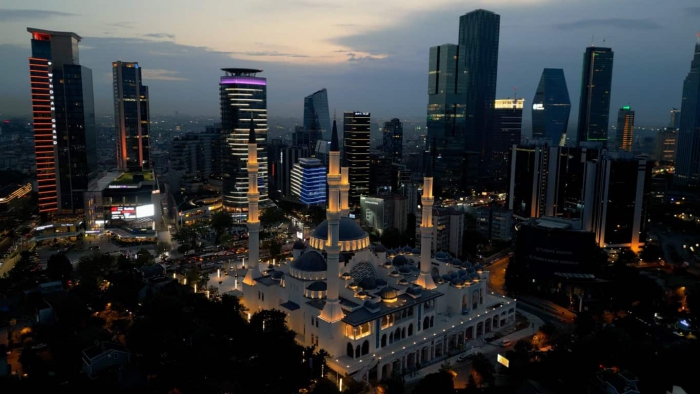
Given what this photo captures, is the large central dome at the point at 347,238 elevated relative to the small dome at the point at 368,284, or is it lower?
elevated

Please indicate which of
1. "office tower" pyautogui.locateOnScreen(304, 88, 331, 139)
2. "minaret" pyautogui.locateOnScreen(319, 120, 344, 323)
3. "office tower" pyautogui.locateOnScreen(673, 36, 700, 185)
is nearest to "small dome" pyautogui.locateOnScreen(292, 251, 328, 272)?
"minaret" pyautogui.locateOnScreen(319, 120, 344, 323)

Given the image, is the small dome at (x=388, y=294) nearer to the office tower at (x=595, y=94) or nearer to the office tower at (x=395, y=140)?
the office tower at (x=395, y=140)

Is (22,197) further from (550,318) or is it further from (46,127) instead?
(550,318)

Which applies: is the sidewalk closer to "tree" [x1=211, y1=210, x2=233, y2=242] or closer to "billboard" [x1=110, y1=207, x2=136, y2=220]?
"tree" [x1=211, y1=210, x2=233, y2=242]

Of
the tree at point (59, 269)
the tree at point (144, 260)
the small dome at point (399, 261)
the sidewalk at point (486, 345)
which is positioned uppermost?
the small dome at point (399, 261)

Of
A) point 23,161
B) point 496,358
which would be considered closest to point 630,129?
point 496,358

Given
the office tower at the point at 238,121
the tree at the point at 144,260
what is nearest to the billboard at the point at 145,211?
the office tower at the point at 238,121

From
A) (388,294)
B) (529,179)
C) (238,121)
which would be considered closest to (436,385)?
(388,294)

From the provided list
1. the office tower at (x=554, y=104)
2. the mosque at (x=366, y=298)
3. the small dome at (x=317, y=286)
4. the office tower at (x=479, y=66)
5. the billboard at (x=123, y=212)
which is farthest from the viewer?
the office tower at (x=479, y=66)
